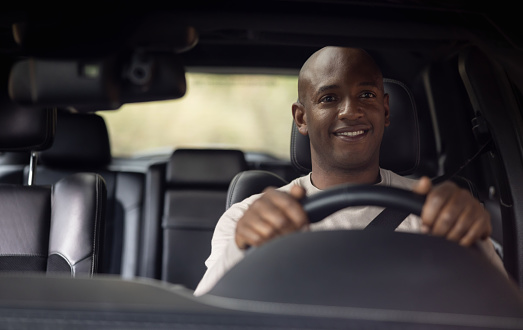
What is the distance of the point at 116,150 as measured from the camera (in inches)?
154

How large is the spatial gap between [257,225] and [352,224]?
26.6 inches

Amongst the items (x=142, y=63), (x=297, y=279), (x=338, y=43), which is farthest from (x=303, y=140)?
(x=297, y=279)

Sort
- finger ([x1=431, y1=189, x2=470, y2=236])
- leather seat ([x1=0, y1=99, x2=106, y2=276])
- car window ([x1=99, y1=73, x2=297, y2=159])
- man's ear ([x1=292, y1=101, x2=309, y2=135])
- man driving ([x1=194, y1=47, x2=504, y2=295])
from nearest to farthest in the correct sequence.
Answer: finger ([x1=431, y1=189, x2=470, y2=236]), man driving ([x1=194, y1=47, x2=504, y2=295]), man's ear ([x1=292, y1=101, x2=309, y2=135]), leather seat ([x1=0, y1=99, x2=106, y2=276]), car window ([x1=99, y1=73, x2=297, y2=159])

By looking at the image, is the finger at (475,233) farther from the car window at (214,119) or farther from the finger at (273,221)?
the car window at (214,119)

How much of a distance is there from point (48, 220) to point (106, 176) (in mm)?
934

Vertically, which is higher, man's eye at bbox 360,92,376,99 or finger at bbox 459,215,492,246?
man's eye at bbox 360,92,376,99

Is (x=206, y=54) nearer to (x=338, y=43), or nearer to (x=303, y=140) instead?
(x=303, y=140)

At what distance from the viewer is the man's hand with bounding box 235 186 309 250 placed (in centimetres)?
104

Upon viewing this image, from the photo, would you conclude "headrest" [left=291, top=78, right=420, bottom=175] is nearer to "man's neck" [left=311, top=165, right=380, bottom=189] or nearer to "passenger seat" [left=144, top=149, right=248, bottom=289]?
"man's neck" [left=311, top=165, right=380, bottom=189]

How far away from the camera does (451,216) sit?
103cm

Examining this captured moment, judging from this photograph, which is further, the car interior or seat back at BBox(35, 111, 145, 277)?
seat back at BBox(35, 111, 145, 277)

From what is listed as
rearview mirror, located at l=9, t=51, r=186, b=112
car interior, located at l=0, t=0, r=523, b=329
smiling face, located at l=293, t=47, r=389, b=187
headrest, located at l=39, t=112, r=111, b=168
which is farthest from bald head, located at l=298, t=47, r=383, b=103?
headrest, located at l=39, t=112, r=111, b=168

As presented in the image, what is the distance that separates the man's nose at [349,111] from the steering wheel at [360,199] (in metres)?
0.74

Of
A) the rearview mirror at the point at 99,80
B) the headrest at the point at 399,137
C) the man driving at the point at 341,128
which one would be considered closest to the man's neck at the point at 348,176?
the man driving at the point at 341,128
